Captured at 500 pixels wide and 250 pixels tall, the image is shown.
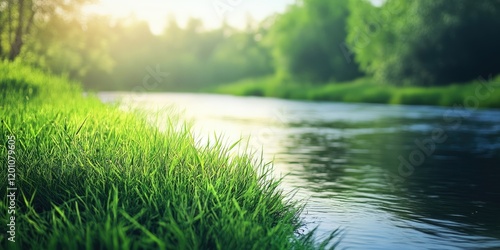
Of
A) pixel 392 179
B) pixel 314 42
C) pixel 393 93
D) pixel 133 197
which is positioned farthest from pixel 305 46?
pixel 133 197

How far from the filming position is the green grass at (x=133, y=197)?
17.4 ft

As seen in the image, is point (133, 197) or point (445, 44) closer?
point (133, 197)

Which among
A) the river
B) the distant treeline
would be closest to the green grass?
the river

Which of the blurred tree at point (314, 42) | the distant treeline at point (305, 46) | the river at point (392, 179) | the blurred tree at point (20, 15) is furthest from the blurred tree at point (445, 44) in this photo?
Answer: the blurred tree at point (20, 15)

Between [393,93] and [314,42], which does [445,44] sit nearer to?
[393,93]

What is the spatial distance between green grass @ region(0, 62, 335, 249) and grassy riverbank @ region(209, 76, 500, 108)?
30926 mm

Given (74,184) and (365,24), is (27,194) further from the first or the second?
(365,24)

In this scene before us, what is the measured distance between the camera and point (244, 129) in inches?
885

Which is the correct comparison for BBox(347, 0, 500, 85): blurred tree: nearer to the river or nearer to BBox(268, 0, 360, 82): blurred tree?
the river

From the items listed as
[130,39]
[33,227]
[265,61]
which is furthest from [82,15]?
[265,61]

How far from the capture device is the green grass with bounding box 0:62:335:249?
17.4 feet

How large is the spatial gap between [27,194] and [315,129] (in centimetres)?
1760

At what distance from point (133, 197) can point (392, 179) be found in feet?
21.8

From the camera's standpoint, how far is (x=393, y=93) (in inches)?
1778
